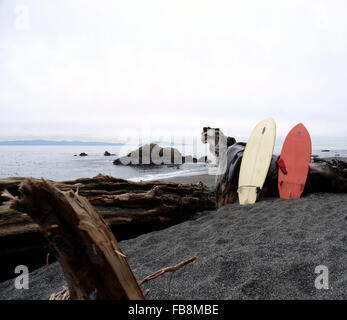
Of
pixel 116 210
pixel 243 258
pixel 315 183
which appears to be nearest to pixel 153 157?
pixel 315 183

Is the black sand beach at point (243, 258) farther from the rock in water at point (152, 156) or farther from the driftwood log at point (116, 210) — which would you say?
the rock in water at point (152, 156)

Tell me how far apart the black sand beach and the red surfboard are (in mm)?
1444

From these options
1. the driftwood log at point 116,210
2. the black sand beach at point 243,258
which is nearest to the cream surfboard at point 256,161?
the driftwood log at point 116,210

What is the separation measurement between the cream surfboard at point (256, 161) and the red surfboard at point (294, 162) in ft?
1.38

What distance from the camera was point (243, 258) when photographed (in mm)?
2123

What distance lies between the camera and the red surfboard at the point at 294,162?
506cm

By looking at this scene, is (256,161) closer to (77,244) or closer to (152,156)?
(77,244)

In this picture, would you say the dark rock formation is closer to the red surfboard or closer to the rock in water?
the rock in water

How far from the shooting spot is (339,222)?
115 inches

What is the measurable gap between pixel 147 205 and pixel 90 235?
271 centimetres
